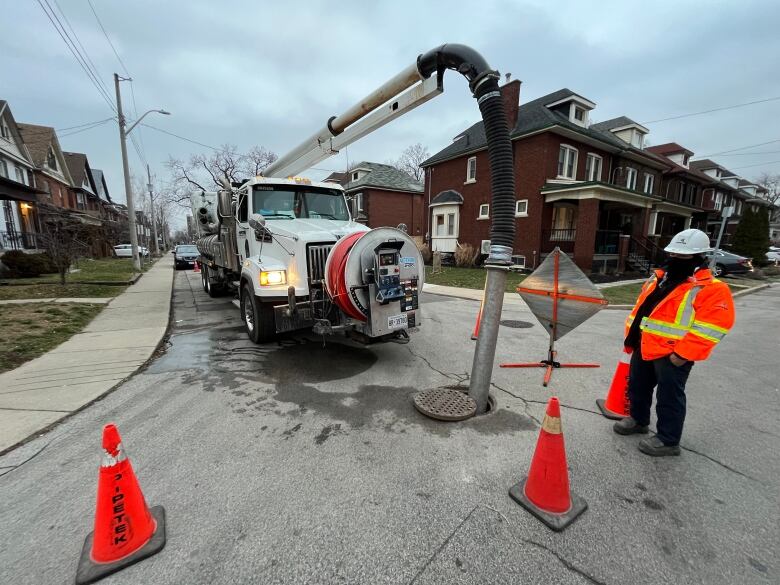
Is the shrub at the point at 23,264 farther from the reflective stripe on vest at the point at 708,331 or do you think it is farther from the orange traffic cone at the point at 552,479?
the reflective stripe on vest at the point at 708,331

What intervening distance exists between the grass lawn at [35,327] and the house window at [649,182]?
3064cm

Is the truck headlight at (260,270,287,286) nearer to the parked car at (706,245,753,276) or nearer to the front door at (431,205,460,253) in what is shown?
the front door at (431,205,460,253)

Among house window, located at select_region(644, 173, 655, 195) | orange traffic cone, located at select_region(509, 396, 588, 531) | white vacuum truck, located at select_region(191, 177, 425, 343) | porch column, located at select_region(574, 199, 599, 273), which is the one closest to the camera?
orange traffic cone, located at select_region(509, 396, 588, 531)

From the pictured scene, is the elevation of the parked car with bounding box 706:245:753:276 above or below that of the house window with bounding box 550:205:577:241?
below

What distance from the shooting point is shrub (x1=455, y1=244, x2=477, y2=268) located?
19.8 meters

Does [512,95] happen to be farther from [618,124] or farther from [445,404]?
[445,404]

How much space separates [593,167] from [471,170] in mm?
6886

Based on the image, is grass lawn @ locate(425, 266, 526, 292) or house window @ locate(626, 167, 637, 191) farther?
house window @ locate(626, 167, 637, 191)

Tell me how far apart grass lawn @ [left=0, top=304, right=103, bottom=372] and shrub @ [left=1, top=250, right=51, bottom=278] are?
844 cm

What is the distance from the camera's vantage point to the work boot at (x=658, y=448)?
2.90 meters

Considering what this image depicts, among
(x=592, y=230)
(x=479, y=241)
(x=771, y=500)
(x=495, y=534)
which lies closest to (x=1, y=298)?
(x=495, y=534)

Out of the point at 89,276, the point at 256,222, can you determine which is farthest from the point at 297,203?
the point at 89,276

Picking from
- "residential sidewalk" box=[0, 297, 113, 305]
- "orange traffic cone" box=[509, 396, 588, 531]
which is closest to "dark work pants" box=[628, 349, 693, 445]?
"orange traffic cone" box=[509, 396, 588, 531]

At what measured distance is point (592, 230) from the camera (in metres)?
16.2
